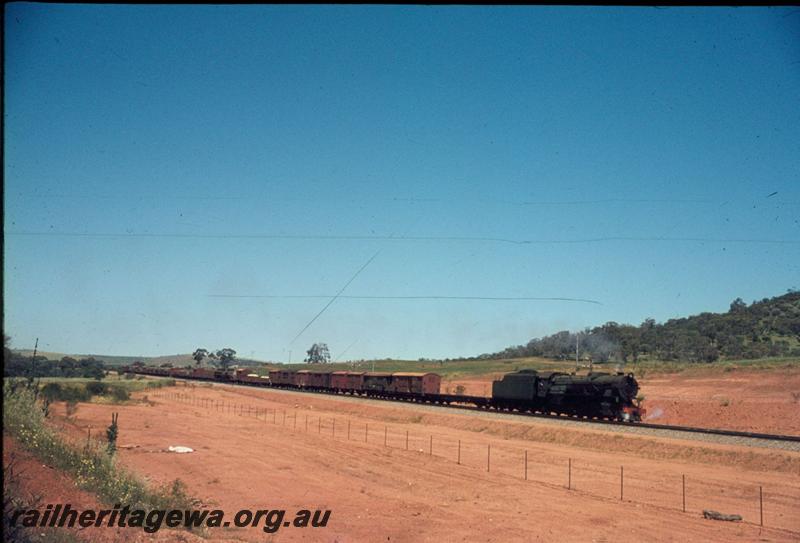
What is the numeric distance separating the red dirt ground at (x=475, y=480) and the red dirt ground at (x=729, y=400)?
1756 centimetres

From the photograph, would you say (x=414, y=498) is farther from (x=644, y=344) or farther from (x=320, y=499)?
(x=644, y=344)

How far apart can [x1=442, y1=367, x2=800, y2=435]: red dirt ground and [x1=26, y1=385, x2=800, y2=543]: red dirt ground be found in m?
17.6

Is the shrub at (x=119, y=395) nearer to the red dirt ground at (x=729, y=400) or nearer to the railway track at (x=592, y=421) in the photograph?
the railway track at (x=592, y=421)

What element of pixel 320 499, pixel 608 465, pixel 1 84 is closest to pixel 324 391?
pixel 608 465

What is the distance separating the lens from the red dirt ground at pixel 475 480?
17.9 metres

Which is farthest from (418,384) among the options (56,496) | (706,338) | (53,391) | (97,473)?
(706,338)

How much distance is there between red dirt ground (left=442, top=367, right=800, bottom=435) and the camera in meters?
46.4

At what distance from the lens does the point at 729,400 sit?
54.8 meters

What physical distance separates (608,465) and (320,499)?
14.9 metres

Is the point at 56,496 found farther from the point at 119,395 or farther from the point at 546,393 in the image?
the point at 119,395

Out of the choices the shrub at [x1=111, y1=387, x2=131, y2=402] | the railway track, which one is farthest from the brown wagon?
the shrub at [x1=111, y1=387, x2=131, y2=402]

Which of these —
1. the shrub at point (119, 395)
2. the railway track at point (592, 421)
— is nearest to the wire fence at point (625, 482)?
the railway track at point (592, 421)

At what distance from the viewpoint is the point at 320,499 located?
816 inches

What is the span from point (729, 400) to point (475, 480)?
129ft
